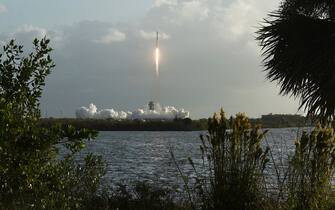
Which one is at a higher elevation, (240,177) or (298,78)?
(298,78)

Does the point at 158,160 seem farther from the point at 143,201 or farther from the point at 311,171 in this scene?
the point at 311,171

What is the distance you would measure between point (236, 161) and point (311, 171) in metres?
0.95

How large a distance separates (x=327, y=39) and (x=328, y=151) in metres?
3.99

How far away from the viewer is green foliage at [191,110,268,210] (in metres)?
6.60

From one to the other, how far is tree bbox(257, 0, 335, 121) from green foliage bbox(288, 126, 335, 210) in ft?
10.0

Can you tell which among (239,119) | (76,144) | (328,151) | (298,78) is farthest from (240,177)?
(298,78)

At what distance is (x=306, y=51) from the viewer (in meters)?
10.0

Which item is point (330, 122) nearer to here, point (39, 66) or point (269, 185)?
point (269, 185)


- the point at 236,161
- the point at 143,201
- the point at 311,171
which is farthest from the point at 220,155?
the point at 143,201

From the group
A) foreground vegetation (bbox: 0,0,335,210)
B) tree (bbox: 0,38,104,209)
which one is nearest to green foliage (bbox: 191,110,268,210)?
foreground vegetation (bbox: 0,0,335,210)

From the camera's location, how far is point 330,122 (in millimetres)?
9875

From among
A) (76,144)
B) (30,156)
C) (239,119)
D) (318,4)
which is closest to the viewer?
(30,156)

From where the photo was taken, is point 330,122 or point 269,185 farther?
point 330,122

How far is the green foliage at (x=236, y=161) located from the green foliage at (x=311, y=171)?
1.37ft
